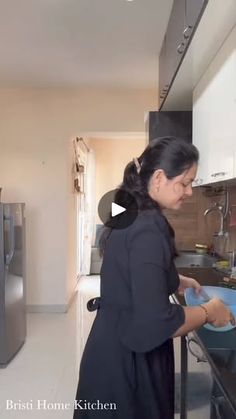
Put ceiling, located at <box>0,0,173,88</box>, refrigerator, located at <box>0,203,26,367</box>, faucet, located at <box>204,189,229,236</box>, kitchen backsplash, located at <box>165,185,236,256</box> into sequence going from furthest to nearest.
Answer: kitchen backsplash, located at <box>165,185,236,256</box>
refrigerator, located at <box>0,203,26,367</box>
faucet, located at <box>204,189,229,236</box>
ceiling, located at <box>0,0,173,88</box>

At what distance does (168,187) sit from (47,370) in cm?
229

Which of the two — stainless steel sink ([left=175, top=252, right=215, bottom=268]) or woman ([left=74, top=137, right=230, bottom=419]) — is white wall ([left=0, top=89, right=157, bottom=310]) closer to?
stainless steel sink ([left=175, top=252, right=215, bottom=268])

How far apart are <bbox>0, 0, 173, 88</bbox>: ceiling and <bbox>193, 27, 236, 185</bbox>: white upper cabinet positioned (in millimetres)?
753

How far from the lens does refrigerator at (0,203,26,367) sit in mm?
2883

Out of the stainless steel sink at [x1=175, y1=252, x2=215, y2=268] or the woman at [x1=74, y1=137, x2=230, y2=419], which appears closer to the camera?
the woman at [x1=74, y1=137, x2=230, y2=419]

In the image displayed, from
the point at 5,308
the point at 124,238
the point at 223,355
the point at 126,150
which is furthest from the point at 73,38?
the point at 126,150

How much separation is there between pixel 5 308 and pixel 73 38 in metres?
2.17

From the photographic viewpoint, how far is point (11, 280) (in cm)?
303

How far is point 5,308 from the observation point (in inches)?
114

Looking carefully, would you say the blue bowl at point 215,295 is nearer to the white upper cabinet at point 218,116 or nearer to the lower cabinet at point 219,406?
the lower cabinet at point 219,406

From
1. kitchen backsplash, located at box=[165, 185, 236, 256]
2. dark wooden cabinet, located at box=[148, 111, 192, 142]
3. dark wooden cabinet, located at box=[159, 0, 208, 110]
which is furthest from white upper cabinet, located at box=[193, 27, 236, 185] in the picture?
kitchen backsplash, located at box=[165, 185, 236, 256]

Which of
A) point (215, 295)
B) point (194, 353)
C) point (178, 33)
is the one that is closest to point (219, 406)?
point (194, 353)

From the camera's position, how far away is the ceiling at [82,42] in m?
2.43

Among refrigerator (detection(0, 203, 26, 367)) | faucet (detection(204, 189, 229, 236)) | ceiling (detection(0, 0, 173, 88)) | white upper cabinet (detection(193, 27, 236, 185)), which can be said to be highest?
ceiling (detection(0, 0, 173, 88))
